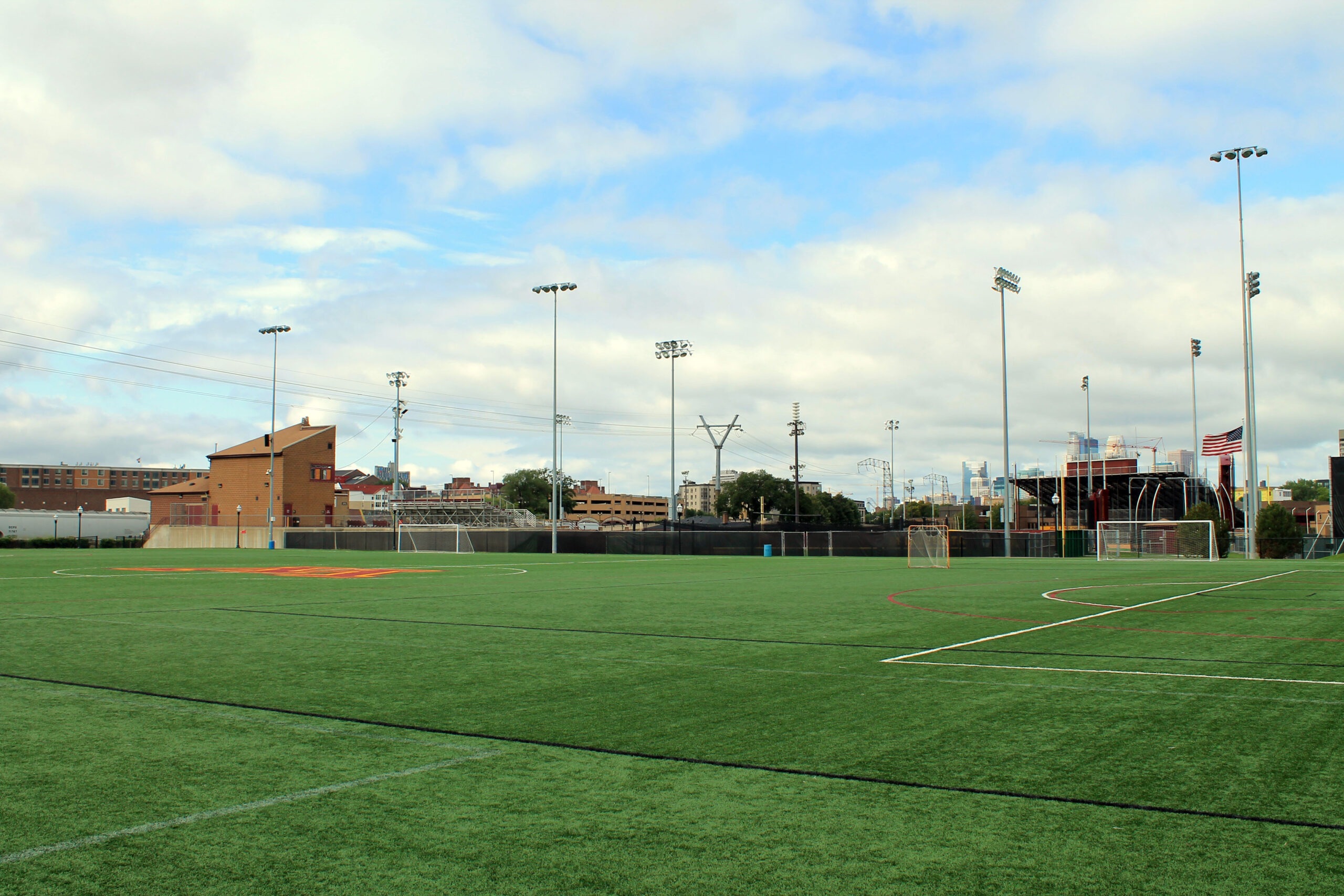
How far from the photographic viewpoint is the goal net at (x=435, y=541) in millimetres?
54812

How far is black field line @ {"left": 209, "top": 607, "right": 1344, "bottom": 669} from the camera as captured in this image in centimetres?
891

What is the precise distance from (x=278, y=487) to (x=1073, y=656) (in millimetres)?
91885

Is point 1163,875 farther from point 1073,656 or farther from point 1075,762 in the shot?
point 1073,656

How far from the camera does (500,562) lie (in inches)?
1470

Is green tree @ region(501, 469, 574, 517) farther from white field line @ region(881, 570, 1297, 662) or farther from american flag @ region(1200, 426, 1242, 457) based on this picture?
white field line @ region(881, 570, 1297, 662)

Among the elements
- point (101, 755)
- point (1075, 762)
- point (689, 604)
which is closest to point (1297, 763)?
point (1075, 762)

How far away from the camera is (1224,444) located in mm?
48531

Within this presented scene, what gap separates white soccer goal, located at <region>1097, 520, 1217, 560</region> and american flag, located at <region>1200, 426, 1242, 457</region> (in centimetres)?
657

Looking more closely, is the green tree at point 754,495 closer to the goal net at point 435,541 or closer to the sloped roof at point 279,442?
A: the sloped roof at point 279,442

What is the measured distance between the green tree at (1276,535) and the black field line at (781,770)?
1786 inches

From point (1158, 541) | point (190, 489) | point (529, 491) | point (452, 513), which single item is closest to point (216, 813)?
point (1158, 541)

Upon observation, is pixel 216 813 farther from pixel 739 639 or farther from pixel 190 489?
pixel 190 489

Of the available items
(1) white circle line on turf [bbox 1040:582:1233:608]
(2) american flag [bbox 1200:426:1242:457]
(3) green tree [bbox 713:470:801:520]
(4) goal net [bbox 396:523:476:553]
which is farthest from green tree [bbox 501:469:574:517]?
(1) white circle line on turf [bbox 1040:582:1233:608]

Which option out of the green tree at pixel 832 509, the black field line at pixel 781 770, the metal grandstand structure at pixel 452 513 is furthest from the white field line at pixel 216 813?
the green tree at pixel 832 509
